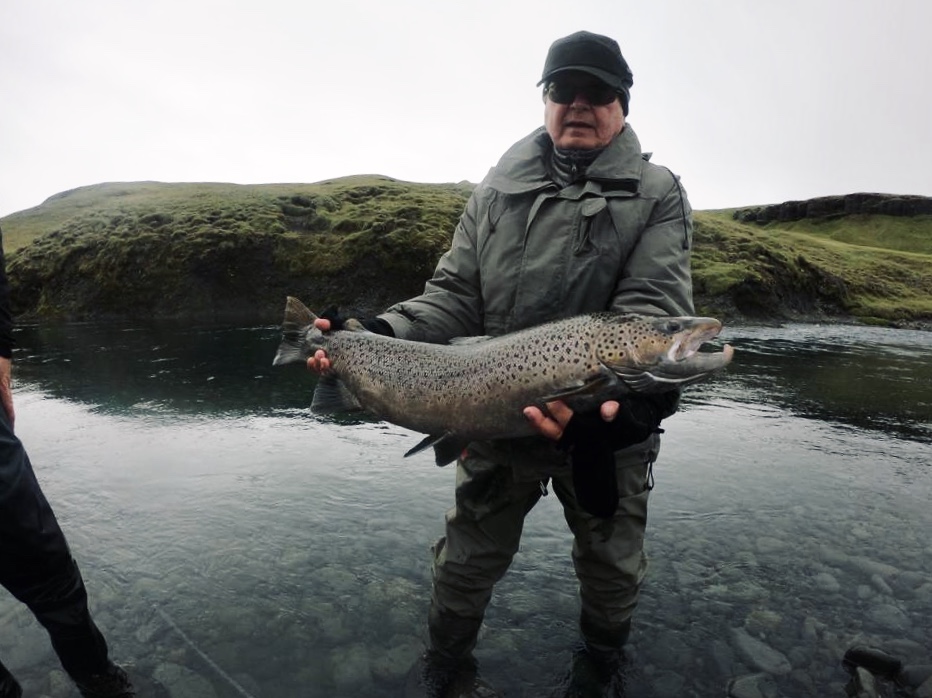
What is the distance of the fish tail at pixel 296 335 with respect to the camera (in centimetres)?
449

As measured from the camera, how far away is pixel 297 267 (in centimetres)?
3556

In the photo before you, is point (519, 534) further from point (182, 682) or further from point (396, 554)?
point (182, 682)

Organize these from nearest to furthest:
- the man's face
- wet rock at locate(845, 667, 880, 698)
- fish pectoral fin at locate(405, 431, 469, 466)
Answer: the man's face < fish pectoral fin at locate(405, 431, 469, 466) < wet rock at locate(845, 667, 880, 698)

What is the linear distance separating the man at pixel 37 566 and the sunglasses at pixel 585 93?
3196 millimetres

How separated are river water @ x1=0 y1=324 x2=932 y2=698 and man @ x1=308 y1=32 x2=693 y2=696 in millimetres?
795

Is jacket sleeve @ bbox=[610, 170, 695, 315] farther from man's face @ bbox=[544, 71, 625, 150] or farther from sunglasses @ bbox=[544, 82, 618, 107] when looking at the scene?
sunglasses @ bbox=[544, 82, 618, 107]

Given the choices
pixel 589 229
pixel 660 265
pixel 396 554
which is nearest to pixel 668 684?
pixel 396 554

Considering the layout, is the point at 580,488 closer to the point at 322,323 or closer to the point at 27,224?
the point at 322,323

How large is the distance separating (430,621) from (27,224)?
238 ft

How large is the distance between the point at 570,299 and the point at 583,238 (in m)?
0.37

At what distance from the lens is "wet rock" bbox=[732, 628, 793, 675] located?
14.2 feet

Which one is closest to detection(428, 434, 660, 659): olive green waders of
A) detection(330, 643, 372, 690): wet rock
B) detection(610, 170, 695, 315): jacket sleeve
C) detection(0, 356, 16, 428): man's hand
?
detection(330, 643, 372, 690): wet rock

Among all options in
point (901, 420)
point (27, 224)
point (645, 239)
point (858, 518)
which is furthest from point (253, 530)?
point (27, 224)

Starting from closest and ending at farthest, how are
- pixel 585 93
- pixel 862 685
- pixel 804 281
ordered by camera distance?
1. pixel 585 93
2. pixel 862 685
3. pixel 804 281
